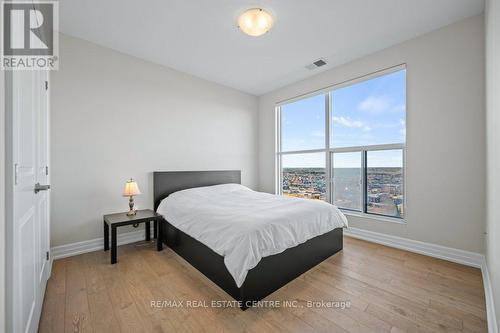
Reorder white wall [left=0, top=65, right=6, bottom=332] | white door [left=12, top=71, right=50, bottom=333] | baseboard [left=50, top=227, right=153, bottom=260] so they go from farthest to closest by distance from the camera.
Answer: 1. baseboard [left=50, top=227, right=153, bottom=260]
2. white door [left=12, top=71, right=50, bottom=333]
3. white wall [left=0, top=65, right=6, bottom=332]

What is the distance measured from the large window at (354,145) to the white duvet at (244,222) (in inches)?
35.8

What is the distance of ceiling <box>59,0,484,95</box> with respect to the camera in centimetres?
219

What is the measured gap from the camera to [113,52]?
2.99 metres

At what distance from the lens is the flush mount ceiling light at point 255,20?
2.18 meters

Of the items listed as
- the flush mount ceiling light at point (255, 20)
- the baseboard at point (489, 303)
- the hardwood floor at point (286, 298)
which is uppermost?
the flush mount ceiling light at point (255, 20)

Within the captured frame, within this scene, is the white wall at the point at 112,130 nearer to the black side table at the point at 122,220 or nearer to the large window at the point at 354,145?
the black side table at the point at 122,220

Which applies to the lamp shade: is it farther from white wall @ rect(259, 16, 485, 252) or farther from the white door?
white wall @ rect(259, 16, 485, 252)

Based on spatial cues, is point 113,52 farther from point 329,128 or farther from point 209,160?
point 329,128

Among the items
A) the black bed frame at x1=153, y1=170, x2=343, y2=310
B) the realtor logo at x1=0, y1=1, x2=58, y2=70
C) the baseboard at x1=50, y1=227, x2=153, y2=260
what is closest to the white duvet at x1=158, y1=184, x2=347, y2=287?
the black bed frame at x1=153, y1=170, x2=343, y2=310

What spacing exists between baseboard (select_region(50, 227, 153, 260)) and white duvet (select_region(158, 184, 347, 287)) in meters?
0.59

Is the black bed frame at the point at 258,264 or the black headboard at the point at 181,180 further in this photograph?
the black headboard at the point at 181,180

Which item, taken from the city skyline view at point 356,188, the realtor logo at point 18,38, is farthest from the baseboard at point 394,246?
the realtor logo at point 18,38

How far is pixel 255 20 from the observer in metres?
2.21

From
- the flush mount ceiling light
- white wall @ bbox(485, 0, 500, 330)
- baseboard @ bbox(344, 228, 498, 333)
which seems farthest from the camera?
the flush mount ceiling light
